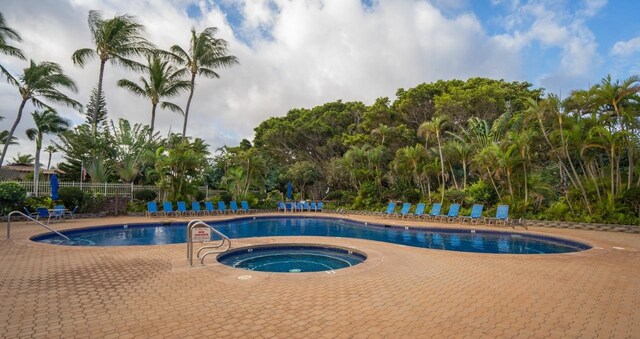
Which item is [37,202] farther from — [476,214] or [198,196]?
[476,214]

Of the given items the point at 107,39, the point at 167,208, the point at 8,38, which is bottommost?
the point at 167,208

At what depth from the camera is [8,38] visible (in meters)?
17.2

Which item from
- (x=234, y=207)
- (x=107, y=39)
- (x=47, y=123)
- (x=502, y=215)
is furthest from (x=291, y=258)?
(x=47, y=123)

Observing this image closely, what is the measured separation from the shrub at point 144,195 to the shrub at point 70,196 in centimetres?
275

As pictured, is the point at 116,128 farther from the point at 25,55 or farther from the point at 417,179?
the point at 417,179

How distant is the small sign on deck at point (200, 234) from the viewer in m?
6.05

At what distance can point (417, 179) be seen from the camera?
19891 millimetres

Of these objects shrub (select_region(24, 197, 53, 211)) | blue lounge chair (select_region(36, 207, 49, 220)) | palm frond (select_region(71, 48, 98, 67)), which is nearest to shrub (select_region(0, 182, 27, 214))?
shrub (select_region(24, 197, 53, 211))

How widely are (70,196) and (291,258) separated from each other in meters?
13.2

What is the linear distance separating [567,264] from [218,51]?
78.1 ft

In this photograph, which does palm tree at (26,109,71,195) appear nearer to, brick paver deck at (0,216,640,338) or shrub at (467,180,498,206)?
brick paver deck at (0,216,640,338)

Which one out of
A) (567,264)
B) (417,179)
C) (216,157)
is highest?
(216,157)

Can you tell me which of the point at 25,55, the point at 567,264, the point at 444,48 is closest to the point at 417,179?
the point at 444,48

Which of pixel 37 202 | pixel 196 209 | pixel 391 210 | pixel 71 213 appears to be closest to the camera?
pixel 71 213
